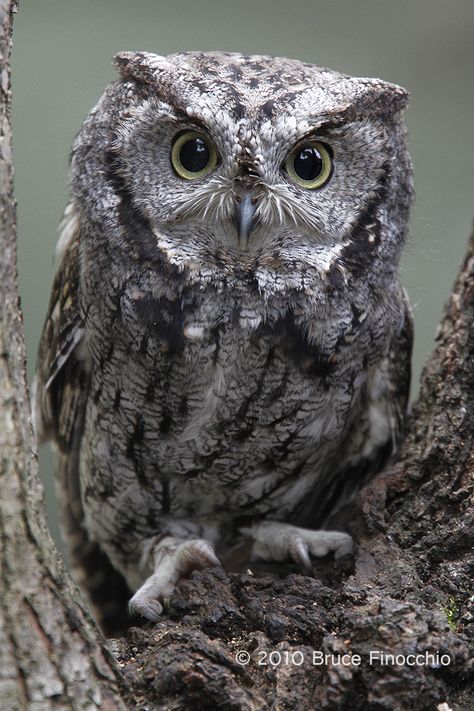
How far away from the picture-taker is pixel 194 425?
2133 mm

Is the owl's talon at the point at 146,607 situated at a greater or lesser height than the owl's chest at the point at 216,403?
lesser

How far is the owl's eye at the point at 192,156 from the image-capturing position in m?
1.92

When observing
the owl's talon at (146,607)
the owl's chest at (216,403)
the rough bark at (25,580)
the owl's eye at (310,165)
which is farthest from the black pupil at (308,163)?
the owl's talon at (146,607)

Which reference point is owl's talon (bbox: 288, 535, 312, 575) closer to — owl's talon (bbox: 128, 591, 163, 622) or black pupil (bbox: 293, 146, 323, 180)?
owl's talon (bbox: 128, 591, 163, 622)

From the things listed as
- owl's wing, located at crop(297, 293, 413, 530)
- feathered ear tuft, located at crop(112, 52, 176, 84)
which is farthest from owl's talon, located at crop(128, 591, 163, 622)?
feathered ear tuft, located at crop(112, 52, 176, 84)

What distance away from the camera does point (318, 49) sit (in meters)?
3.81

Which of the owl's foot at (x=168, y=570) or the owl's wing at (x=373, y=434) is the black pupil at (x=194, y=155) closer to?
the owl's wing at (x=373, y=434)

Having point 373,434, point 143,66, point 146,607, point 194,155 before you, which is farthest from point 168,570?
point 143,66

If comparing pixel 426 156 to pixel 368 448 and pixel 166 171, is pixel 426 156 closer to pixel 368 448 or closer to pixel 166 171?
pixel 368 448

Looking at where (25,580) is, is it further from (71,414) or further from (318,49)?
(318,49)

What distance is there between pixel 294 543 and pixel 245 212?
918mm

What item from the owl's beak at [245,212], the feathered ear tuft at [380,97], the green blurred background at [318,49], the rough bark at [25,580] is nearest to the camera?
the rough bark at [25,580]

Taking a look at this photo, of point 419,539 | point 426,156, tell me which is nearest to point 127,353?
point 419,539

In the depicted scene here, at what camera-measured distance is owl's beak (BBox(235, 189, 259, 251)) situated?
1.88 meters
